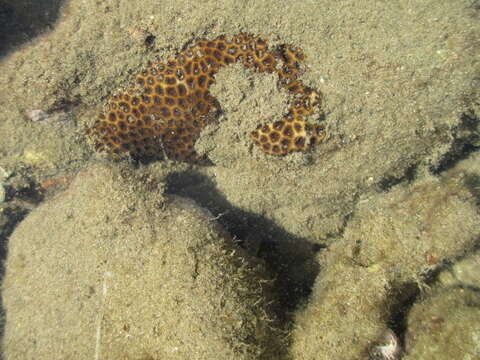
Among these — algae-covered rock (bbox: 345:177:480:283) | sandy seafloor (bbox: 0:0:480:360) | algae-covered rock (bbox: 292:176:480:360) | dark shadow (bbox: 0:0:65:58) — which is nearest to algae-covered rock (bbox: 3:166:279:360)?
sandy seafloor (bbox: 0:0:480:360)

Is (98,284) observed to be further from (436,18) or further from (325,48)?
(436,18)

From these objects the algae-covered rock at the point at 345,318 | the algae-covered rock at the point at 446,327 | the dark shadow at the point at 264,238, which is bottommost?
the dark shadow at the point at 264,238

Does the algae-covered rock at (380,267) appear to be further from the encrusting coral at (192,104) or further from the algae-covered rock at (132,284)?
the encrusting coral at (192,104)

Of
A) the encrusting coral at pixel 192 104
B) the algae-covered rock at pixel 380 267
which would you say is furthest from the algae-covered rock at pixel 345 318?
the encrusting coral at pixel 192 104

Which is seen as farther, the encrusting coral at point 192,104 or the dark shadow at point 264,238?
the dark shadow at point 264,238

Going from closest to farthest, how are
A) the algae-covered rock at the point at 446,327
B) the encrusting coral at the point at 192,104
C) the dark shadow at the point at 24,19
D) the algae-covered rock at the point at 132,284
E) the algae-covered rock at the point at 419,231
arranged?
the algae-covered rock at the point at 446,327 → the algae-covered rock at the point at 132,284 → the algae-covered rock at the point at 419,231 → the encrusting coral at the point at 192,104 → the dark shadow at the point at 24,19

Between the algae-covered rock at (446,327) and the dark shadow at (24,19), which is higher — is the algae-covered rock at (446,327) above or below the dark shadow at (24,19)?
above

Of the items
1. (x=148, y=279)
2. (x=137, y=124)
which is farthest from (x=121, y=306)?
(x=137, y=124)

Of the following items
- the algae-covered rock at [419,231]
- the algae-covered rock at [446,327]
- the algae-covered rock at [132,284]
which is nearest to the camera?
the algae-covered rock at [446,327]
